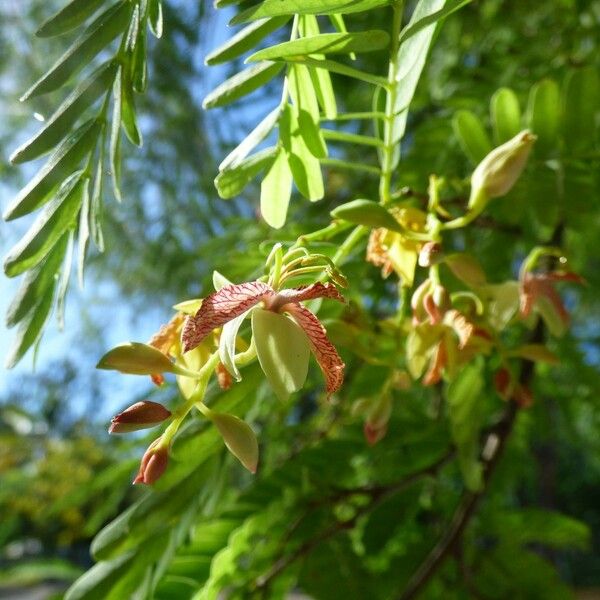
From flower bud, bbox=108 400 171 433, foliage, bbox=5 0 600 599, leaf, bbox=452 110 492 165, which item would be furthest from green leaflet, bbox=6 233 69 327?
leaf, bbox=452 110 492 165

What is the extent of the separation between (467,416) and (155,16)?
36 centimetres

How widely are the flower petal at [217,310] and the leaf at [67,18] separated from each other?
13cm

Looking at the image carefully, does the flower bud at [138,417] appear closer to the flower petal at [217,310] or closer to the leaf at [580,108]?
the flower petal at [217,310]

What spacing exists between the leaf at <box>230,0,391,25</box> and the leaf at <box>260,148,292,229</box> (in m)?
0.11

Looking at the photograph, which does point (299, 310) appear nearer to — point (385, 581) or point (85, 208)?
point (85, 208)

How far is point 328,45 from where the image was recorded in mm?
343

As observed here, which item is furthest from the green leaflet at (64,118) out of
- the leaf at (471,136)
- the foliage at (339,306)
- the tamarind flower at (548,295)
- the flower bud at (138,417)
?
the leaf at (471,136)

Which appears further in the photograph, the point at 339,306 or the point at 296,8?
the point at 339,306

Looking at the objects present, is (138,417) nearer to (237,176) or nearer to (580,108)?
(237,176)

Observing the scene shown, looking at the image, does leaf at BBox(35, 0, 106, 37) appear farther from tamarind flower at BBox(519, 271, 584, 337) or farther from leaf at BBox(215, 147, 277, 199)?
tamarind flower at BBox(519, 271, 584, 337)

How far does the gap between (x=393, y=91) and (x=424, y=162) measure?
41cm

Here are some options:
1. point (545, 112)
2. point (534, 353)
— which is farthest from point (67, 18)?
point (545, 112)

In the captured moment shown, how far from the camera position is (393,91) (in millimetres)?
398

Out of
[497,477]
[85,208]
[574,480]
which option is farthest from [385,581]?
[574,480]
